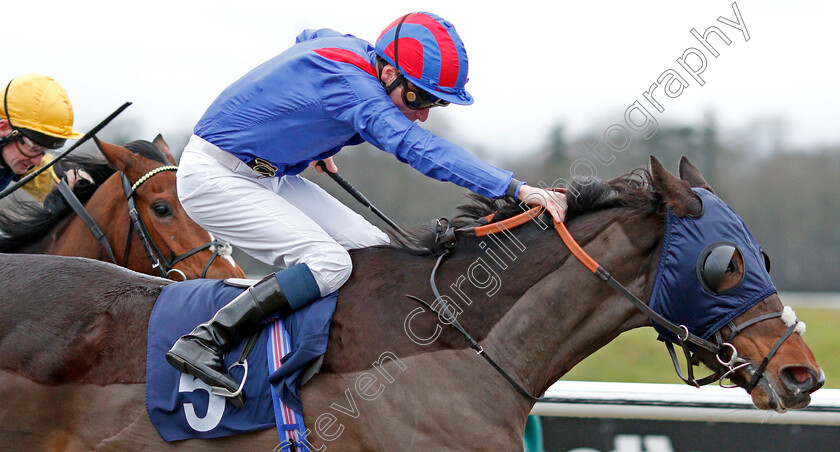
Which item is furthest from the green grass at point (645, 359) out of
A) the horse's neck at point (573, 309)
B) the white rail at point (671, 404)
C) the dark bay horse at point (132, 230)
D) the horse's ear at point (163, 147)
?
the horse's neck at point (573, 309)

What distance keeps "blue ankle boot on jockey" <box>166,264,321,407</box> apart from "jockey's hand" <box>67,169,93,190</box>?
2326 millimetres

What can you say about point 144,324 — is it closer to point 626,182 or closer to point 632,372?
point 626,182

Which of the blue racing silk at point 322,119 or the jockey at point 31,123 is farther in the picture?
the jockey at point 31,123

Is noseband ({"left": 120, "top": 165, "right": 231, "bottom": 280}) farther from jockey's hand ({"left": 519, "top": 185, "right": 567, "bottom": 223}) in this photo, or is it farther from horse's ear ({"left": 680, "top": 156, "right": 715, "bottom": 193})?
horse's ear ({"left": 680, "top": 156, "right": 715, "bottom": 193})

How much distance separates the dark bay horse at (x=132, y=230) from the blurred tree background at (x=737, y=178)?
6.39 meters

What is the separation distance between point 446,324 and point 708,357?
91 centimetres

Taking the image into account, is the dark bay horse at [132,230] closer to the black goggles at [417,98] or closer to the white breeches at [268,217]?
the white breeches at [268,217]

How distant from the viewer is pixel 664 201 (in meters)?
2.70

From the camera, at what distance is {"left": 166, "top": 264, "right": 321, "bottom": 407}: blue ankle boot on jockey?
266 centimetres

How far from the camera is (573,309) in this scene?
2.74 metres

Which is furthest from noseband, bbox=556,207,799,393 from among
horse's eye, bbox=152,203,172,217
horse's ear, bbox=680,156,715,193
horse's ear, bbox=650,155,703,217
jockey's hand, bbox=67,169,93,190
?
jockey's hand, bbox=67,169,93,190

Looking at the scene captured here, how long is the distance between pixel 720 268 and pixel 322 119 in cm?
152

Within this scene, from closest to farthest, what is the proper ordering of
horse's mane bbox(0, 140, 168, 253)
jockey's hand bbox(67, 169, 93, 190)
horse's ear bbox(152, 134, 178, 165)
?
horse's mane bbox(0, 140, 168, 253)
jockey's hand bbox(67, 169, 93, 190)
horse's ear bbox(152, 134, 178, 165)

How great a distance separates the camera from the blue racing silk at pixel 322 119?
8.82ft
